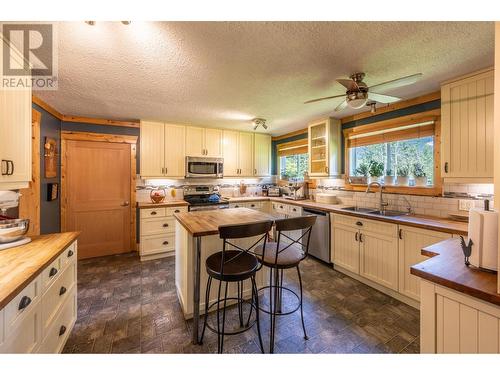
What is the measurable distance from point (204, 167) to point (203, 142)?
51 centimetres

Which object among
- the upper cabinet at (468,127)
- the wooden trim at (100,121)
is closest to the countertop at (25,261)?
the wooden trim at (100,121)

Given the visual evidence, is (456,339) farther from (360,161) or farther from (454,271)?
(360,161)

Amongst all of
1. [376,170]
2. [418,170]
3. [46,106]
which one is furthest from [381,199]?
[46,106]

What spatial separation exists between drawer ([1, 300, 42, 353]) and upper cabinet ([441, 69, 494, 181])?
3.42 metres

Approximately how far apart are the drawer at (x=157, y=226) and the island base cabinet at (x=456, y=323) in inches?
137

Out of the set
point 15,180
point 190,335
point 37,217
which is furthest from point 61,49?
point 190,335

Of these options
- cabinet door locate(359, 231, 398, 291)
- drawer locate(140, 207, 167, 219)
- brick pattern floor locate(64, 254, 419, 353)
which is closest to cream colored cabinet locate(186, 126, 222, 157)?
drawer locate(140, 207, 167, 219)

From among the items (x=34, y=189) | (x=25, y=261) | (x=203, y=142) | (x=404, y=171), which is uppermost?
(x=203, y=142)

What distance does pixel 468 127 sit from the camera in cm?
200

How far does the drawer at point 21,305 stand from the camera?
3.09ft

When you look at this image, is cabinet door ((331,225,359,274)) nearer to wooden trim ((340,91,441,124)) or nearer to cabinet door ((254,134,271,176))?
wooden trim ((340,91,441,124))

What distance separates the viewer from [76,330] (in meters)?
1.85

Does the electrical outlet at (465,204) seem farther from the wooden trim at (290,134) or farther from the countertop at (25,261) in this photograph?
the countertop at (25,261)

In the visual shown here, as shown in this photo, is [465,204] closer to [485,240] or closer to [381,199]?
[381,199]
